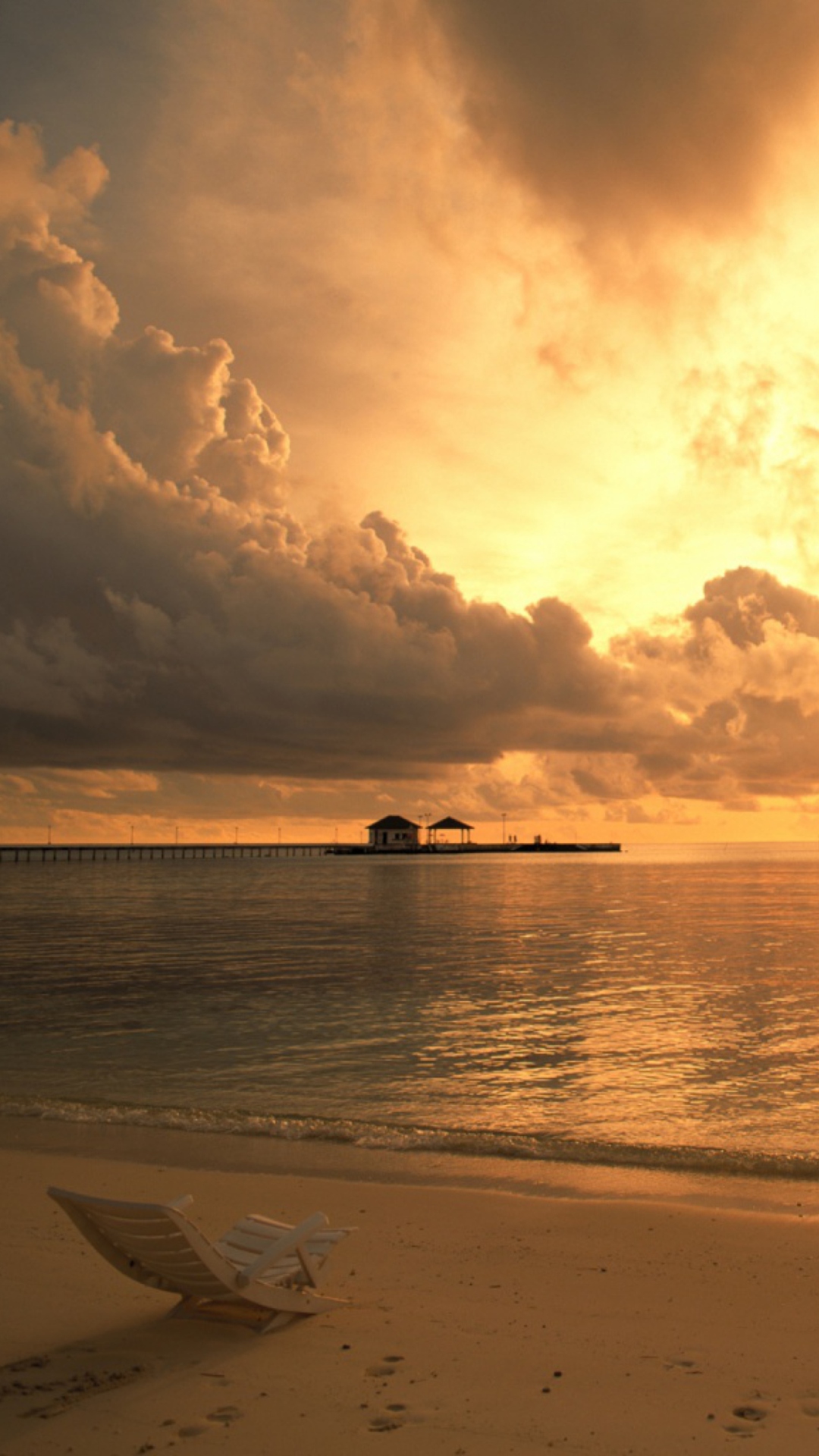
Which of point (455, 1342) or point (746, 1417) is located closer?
point (746, 1417)

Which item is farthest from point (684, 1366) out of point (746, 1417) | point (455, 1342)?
point (455, 1342)

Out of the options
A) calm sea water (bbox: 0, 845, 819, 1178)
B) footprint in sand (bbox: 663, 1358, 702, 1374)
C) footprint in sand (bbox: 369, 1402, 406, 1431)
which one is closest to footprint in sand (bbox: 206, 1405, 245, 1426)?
footprint in sand (bbox: 369, 1402, 406, 1431)

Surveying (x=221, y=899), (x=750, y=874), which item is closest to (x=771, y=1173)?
(x=221, y=899)

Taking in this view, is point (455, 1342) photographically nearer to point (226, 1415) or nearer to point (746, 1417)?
point (226, 1415)

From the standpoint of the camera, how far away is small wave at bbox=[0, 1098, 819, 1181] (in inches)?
451

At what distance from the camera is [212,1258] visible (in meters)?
6.37

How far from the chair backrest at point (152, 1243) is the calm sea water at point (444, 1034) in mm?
6010

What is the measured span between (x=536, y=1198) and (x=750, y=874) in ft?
422

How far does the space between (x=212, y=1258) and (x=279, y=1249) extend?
46 centimetres

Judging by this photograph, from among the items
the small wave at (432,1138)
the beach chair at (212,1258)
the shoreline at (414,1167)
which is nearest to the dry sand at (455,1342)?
the beach chair at (212,1258)

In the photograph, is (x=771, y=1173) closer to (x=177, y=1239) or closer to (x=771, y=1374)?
(x=771, y=1374)

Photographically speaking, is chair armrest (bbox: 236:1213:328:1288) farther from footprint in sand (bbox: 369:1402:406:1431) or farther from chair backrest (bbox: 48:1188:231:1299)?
footprint in sand (bbox: 369:1402:406:1431)

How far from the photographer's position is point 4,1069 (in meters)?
18.0

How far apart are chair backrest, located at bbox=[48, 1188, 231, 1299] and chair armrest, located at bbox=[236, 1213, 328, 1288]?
118 millimetres
